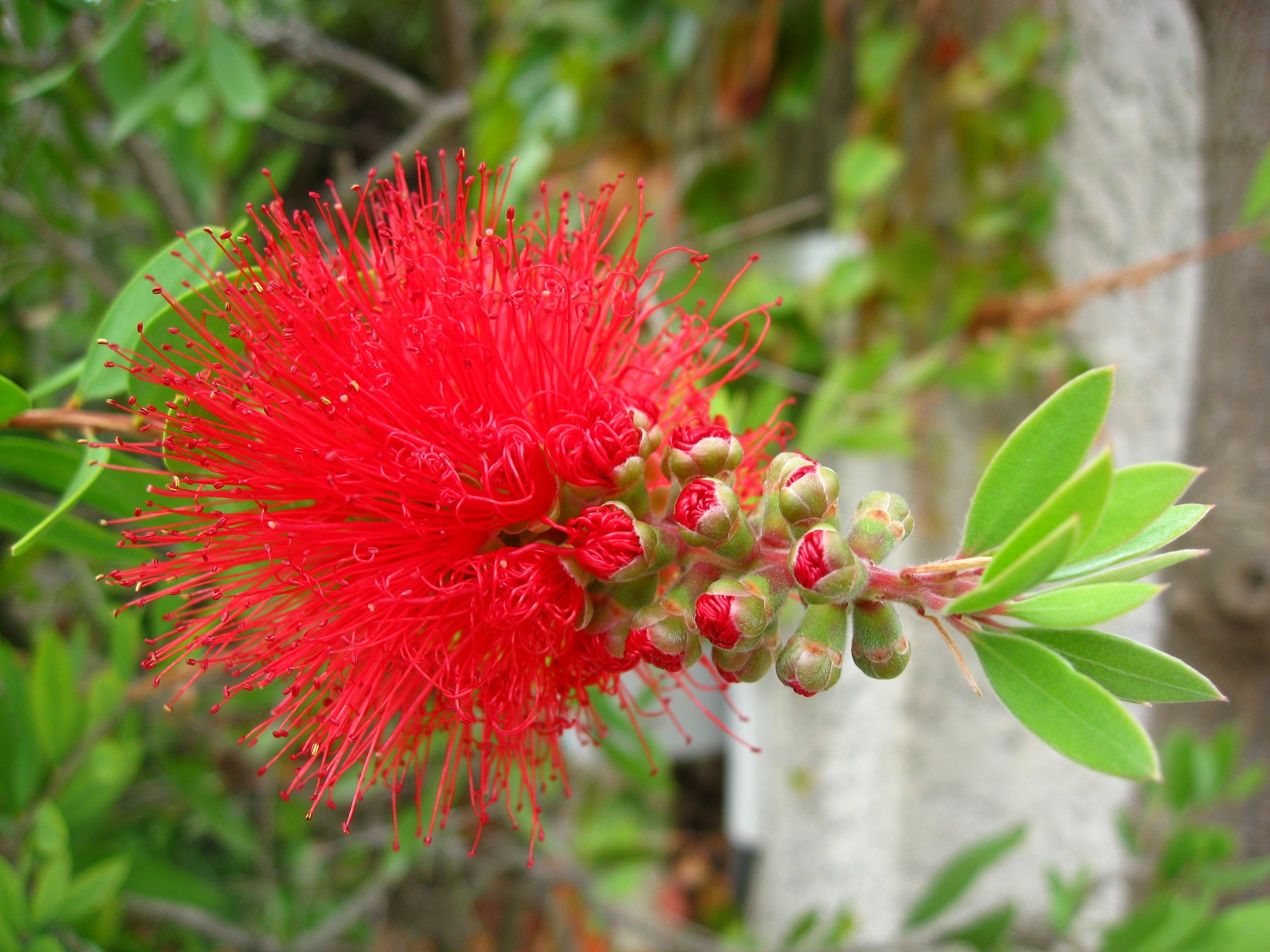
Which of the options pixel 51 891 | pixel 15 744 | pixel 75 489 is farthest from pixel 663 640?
pixel 15 744

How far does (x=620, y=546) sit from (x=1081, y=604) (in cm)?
29

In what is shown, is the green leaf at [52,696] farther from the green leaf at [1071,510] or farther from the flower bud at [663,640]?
the green leaf at [1071,510]

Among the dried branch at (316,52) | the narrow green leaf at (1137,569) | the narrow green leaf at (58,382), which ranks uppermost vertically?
the dried branch at (316,52)

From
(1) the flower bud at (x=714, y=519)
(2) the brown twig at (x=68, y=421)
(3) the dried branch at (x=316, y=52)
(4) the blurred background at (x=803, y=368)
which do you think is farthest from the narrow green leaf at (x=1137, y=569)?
(3) the dried branch at (x=316, y=52)

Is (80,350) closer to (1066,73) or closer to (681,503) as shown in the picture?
(681,503)

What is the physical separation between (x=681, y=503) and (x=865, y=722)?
182cm

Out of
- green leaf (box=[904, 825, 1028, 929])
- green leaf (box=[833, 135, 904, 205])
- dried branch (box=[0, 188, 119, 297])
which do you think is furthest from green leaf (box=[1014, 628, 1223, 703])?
dried branch (box=[0, 188, 119, 297])

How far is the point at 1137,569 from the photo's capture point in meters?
0.47

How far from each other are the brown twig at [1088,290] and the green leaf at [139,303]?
4.41 feet

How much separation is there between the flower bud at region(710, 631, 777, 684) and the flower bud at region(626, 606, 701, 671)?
21 millimetres

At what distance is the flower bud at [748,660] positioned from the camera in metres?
0.56

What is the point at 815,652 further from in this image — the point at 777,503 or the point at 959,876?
the point at 959,876

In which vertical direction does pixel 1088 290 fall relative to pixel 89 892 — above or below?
above

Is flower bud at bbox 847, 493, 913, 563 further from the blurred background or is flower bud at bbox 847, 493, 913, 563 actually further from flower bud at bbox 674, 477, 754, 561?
the blurred background
